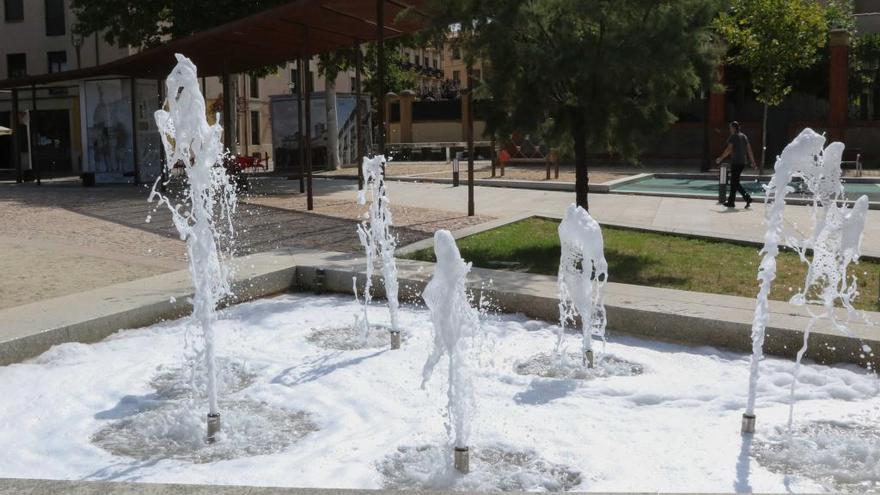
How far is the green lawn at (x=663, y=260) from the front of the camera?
8781 mm

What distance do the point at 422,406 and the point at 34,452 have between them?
2.24 meters

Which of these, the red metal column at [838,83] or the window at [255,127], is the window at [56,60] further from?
the red metal column at [838,83]

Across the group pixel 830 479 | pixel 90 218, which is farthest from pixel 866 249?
pixel 90 218

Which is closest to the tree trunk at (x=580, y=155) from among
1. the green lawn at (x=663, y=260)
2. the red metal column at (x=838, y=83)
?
the green lawn at (x=663, y=260)

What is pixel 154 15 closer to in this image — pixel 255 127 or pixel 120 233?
pixel 120 233

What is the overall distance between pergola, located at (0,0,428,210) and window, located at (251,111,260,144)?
65.7 ft

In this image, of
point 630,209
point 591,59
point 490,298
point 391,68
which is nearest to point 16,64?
point 391,68

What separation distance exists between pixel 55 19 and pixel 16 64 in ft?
9.10

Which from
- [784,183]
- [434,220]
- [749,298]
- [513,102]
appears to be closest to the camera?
[784,183]

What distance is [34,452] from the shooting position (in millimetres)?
4992

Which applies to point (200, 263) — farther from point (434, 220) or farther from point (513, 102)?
point (434, 220)

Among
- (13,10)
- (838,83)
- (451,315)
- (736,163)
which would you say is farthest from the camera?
(13,10)

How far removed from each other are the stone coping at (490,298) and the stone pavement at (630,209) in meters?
3.98

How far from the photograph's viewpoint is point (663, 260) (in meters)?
10.3
